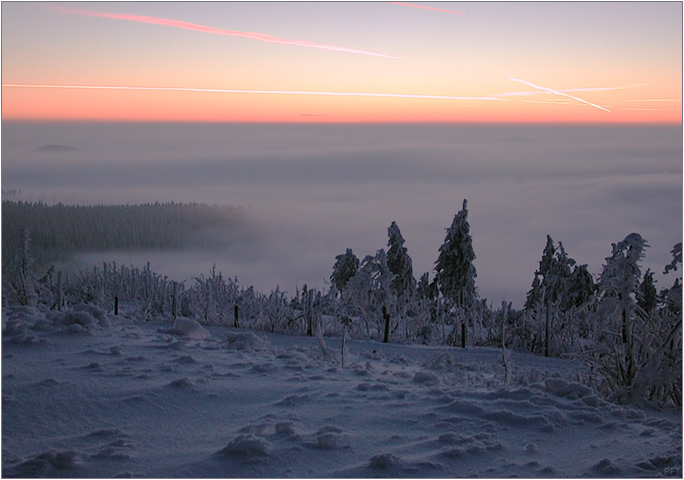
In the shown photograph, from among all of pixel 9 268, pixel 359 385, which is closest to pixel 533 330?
pixel 359 385

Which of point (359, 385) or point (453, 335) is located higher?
point (359, 385)

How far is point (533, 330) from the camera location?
16.1 meters

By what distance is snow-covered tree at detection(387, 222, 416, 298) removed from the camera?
2747 centimetres

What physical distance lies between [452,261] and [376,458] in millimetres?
25085

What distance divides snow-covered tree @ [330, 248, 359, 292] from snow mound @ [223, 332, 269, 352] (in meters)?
16.7

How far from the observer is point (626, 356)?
7.20m

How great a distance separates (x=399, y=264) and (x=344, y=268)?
2637 millimetres

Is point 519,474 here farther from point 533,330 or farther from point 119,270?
point 119,270

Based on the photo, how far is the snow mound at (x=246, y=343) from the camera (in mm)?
8664

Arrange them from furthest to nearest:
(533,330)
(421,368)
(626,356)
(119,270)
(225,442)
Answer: (119,270) < (533,330) < (421,368) < (626,356) < (225,442)

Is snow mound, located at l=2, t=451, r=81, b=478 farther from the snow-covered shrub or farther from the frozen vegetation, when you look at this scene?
the snow-covered shrub

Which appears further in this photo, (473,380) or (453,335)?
(453,335)

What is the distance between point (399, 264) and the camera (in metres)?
27.5

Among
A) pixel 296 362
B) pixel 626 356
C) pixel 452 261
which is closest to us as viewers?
pixel 626 356
